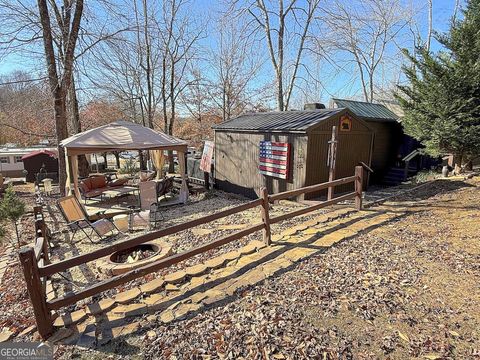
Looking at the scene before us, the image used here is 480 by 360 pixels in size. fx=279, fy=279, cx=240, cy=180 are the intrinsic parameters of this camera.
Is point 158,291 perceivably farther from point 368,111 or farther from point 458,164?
point 368,111

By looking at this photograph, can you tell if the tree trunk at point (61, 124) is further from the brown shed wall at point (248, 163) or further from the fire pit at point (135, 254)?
the fire pit at point (135, 254)

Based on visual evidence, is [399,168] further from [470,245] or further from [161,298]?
[161,298]

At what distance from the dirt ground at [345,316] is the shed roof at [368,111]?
8.90 metres

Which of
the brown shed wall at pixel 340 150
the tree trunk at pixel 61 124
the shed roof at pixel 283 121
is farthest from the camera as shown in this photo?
the tree trunk at pixel 61 124

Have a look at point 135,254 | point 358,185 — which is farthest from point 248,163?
point 135,254

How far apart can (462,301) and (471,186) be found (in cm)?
687

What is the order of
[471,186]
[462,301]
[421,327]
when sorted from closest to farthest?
[421,327], [462,301], [471,186]

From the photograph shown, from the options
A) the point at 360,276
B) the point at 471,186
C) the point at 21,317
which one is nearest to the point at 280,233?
the point at 360,276

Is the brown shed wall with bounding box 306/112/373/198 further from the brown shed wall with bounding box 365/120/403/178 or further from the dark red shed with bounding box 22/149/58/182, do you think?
the dark red shed with bounding box 22/149/58/182

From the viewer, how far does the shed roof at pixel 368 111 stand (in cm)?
1246

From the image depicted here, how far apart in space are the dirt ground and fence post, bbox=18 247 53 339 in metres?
0.34

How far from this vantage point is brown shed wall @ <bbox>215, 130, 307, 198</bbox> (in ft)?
29.5

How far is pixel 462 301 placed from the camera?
332 centimetres

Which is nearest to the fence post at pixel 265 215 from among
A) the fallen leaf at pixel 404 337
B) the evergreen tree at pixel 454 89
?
the fallen leaf at pixel 404 337
